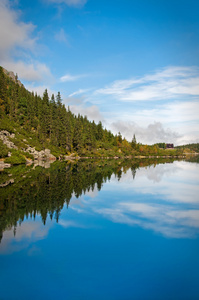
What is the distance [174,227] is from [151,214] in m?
2.48

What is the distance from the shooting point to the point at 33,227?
1145 cm

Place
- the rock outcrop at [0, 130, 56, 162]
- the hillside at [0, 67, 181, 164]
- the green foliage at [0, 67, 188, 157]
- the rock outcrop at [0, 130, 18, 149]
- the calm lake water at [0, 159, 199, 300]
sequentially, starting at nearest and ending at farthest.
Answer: the calm lake water at [0, 159, 199, 300] → the rock outcrop at [0, 130, 18, 149] → the rock outcrop at [0, 130, 56, 162] → the hillside at [0, 67, 181, 164] → the green foliage at [0, 67, 188, 157]

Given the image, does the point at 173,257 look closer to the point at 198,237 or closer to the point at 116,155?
the point at 198,237

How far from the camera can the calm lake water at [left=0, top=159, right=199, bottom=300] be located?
6.56 metres

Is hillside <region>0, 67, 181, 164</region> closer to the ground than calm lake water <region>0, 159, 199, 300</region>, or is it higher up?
higher up

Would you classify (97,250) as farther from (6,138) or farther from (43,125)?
(43,125)

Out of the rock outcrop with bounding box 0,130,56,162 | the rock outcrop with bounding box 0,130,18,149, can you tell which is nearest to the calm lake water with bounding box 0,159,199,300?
the rock outcrop with bounding box 0,130,18,149

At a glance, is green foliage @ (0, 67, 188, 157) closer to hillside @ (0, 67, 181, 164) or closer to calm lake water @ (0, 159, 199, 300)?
hillside @ (0, 67, 181, 164)

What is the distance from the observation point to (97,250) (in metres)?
9.02

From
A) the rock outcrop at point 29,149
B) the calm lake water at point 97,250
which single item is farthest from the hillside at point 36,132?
the calm lake water at point 97,250

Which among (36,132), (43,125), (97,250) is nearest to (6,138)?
(36,132)

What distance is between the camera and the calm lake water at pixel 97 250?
6.56 metres

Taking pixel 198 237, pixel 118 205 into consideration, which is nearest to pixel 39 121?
pixel 118 205

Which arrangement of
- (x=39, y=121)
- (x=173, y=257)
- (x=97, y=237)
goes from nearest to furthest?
(x=173, y=257) < (x=97, y=237) < (x=39, y=121)
